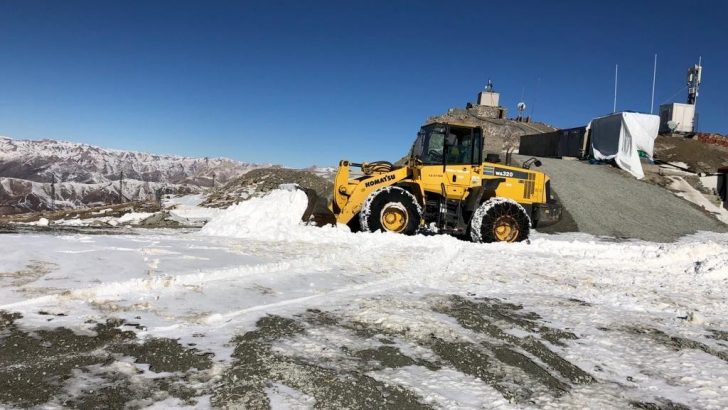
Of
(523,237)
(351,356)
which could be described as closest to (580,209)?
(523,237)

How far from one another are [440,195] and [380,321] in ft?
23.6

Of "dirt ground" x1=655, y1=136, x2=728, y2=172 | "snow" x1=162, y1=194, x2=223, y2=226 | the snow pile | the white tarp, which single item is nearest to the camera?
the snow pile

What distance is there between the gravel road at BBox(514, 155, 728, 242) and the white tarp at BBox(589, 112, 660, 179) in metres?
4.84

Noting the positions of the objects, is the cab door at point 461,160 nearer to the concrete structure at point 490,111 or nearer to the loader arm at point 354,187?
the loader arm at point 354,187

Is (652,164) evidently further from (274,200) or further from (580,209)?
(274,200)

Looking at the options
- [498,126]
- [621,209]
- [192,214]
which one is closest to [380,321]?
[192,214]

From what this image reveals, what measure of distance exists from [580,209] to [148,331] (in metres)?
14.6

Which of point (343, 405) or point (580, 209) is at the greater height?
point (580, 209)

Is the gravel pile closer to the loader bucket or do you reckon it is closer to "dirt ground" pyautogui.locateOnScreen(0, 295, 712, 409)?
the loader bucket

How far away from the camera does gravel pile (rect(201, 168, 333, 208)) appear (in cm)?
1873

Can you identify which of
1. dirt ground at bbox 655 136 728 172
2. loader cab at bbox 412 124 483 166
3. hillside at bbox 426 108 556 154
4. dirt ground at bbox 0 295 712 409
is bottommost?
dirt ground at bbox 0 295 712 409

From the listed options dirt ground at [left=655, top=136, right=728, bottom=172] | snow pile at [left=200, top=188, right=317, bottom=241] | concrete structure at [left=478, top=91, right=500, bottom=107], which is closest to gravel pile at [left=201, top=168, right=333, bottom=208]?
snow pile at [left=200, top=188, right=317, bottom=241]

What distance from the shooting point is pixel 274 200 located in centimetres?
1095

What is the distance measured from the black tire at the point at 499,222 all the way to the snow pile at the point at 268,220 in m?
3.62
